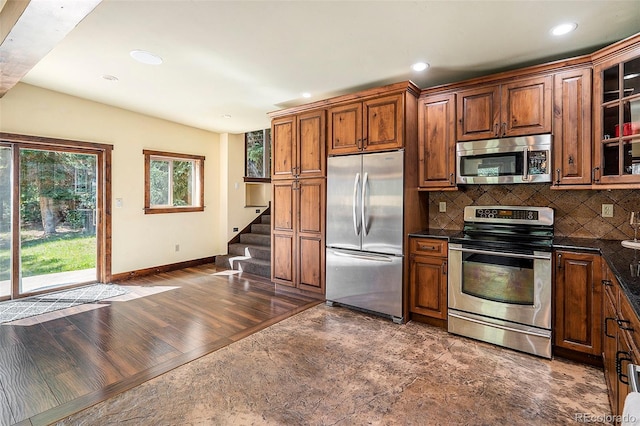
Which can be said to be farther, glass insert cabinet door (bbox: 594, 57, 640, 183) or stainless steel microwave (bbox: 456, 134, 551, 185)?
stainless steel microwave (bbox: 456, 134, 551, 185)

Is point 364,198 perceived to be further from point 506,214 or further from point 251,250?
point 251,250

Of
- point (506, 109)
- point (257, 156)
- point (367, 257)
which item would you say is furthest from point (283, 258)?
point (257, 156)

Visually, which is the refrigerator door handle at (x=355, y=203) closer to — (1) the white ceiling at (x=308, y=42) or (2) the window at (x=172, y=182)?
(1) the white ceiling at (x=308, y=42)

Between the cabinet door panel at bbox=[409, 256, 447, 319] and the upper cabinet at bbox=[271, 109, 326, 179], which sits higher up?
the upper cabinet at bbox=[271, 109, 326, 179]

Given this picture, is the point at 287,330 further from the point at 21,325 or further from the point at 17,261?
the point at 17,261

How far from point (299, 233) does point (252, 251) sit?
1.92 meters

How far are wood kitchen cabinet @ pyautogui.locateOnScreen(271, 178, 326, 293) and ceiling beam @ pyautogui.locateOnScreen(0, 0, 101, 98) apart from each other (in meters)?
2.59

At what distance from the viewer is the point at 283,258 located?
14.4 feet

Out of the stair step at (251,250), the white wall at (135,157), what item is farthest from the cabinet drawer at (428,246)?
the white wall at (135,157)

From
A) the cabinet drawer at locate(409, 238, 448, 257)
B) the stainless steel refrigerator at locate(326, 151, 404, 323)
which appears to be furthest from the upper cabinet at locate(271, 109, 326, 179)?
the cabinet drawer at locate(409, 238, 448, 257)

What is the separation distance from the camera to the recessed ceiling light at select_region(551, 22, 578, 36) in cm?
235

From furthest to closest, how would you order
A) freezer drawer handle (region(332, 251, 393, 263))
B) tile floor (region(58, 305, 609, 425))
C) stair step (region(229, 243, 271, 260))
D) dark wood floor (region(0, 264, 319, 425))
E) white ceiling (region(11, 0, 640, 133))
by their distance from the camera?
stair step (region(229, 243, 271, 260)) < freezer drawer handle (region(332, 251, 393, 263)) < white ceiling (region(11, 0, 640, 133)) < dark wood floor (region(0, 264, 319, 425)) < tile floor (region(58, 305, 609, 425))

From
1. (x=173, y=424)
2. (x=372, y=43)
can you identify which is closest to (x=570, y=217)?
(x=372, y=43)

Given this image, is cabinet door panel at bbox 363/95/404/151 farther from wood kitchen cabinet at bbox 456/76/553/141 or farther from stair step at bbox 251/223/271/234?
stair step at bbox 251/223/271/234
